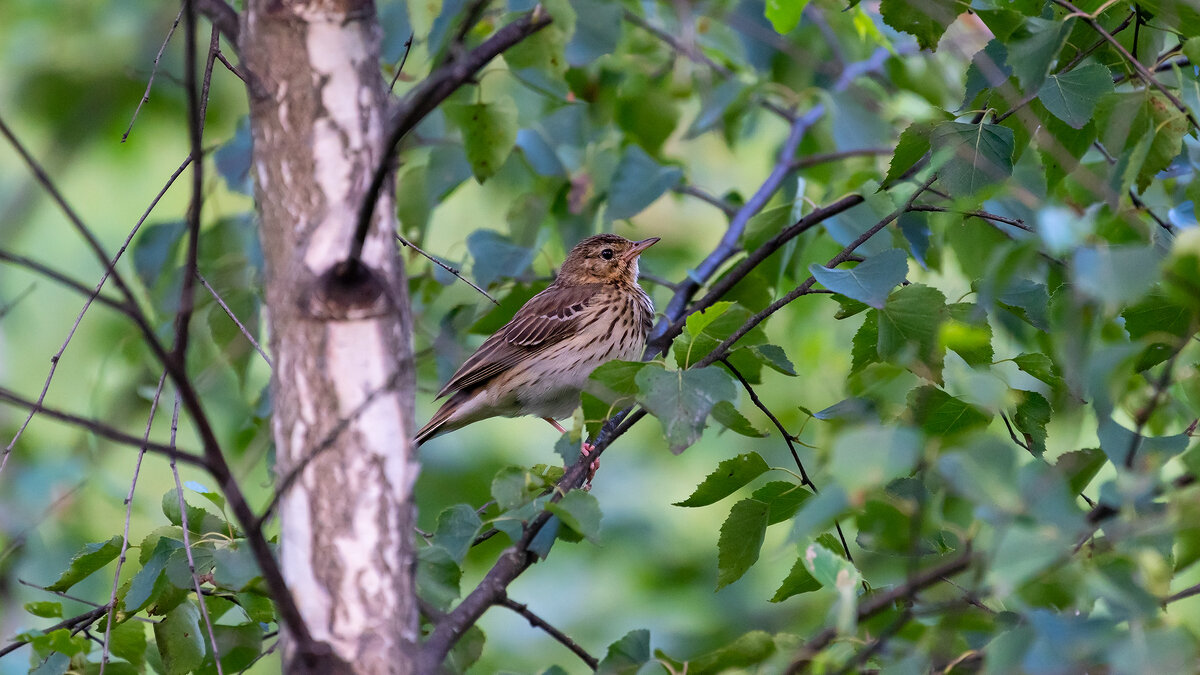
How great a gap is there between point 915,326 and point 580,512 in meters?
0.96

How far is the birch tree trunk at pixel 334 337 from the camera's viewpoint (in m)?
1.86

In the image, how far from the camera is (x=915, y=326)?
2.63 metres

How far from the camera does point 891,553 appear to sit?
238cm

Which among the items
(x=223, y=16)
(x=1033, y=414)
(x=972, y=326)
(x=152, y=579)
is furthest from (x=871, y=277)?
(x=152, y=579)

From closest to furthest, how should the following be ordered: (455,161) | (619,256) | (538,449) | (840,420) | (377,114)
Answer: (377,114) → (840,420) → (455,161) → (619,256) → (538,449)

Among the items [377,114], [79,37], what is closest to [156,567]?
[377,114]

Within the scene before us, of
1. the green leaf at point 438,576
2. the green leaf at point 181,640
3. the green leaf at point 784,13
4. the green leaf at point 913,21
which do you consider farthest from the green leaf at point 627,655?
the green leaf at point 784,13

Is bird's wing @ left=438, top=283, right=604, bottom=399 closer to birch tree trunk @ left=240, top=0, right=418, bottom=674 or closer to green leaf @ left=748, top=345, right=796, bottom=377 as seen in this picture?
green leaf @ left=748, top=345, right=796, bottom=377

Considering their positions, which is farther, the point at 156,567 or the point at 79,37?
the point at 79,37

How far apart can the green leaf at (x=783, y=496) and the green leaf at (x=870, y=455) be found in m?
0.96

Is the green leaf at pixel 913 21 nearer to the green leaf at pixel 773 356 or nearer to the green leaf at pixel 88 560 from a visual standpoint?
the green leaf at pixel 773 356

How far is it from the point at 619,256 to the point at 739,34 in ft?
5.19

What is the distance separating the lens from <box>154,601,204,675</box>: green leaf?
8.65ft

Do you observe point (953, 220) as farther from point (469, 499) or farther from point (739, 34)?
point (469, 499)
